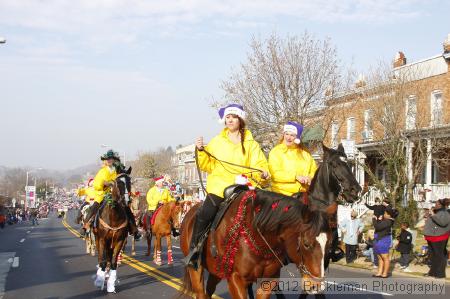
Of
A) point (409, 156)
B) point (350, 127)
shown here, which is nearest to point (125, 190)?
point (409, 156)

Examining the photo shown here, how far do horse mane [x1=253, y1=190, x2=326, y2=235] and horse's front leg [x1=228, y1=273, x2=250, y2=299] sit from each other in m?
0.63

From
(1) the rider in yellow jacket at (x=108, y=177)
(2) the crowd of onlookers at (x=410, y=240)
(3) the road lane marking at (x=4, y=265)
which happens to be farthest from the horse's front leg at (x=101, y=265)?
(2) the crowd of onlookers at (x=410, y=240)

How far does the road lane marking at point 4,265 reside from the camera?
13.3 m

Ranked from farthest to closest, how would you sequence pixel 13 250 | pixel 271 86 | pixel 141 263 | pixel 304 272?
pixel 271 86 < pixel 13 250 < pixel 141 263 < pixel 304 272

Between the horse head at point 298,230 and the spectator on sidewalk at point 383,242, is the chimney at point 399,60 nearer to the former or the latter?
the spectator on sidewalk at point 383,242

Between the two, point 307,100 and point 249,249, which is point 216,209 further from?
point 307,100

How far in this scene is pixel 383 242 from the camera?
16.2m

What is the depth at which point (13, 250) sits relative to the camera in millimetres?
23984

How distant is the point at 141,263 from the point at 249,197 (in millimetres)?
11311

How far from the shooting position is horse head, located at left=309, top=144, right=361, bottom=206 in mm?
8680

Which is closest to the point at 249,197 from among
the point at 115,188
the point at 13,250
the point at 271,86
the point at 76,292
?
the point at 115,188

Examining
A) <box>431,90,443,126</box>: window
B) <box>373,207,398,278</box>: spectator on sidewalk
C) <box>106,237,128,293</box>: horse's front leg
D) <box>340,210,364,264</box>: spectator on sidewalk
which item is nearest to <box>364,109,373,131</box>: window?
<box>431,90,443,126</box>: window

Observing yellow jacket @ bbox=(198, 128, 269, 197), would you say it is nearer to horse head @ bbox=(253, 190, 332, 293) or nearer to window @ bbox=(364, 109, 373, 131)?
horse head @ bbox=(253, 190, 332, 293)

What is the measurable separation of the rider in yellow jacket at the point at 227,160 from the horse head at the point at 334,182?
134 centimetres
